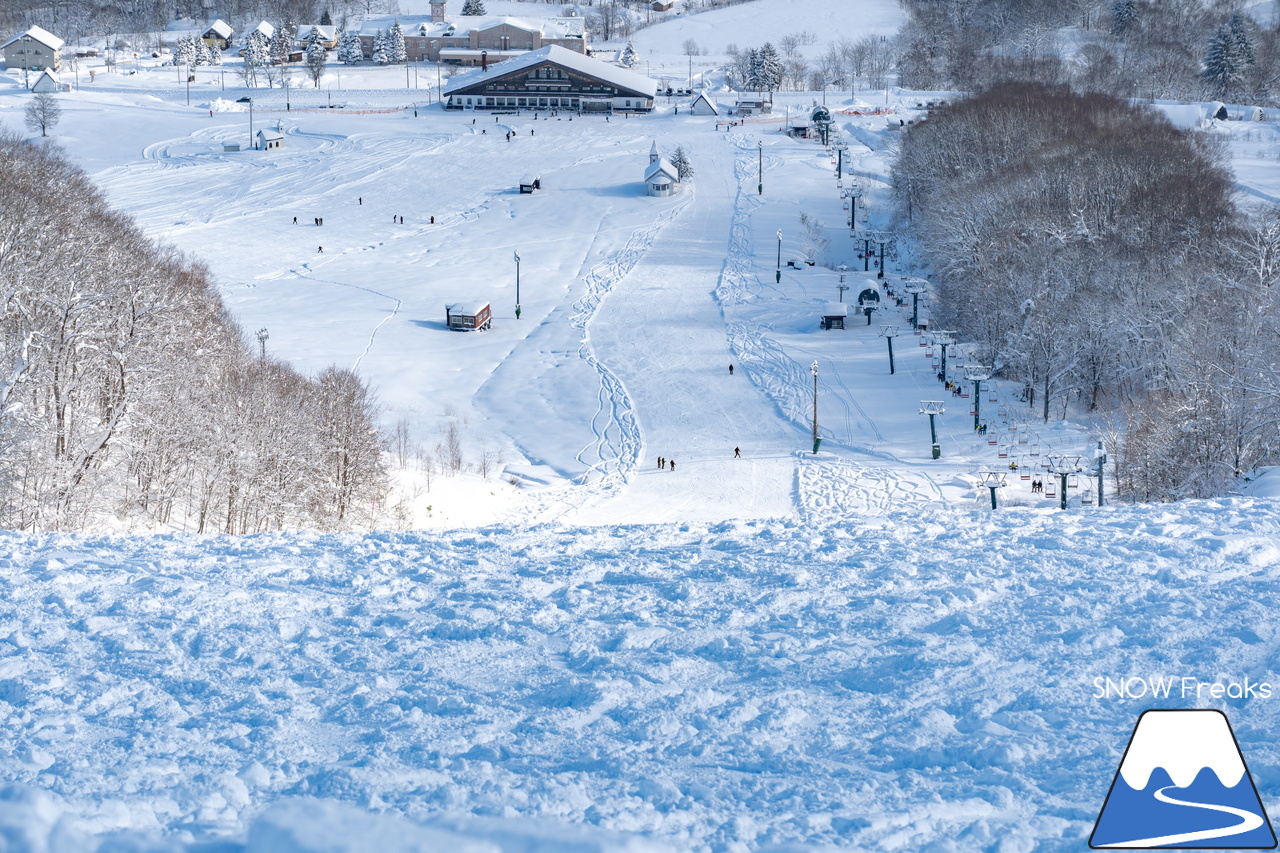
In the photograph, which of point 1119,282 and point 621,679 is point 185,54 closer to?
point 1119,282

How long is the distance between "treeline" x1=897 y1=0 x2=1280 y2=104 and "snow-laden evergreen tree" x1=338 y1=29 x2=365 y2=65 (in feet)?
192

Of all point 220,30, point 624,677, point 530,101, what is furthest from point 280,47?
point 624,677

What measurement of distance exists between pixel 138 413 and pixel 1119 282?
3100 cm

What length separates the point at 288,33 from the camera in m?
132

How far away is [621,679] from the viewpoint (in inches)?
324

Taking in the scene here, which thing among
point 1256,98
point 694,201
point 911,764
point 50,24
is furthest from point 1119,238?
point 50,24

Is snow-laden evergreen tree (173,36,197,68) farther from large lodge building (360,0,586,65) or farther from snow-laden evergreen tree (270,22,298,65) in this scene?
large lodge building (360,0,586,65)

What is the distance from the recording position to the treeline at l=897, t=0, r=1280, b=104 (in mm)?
102250

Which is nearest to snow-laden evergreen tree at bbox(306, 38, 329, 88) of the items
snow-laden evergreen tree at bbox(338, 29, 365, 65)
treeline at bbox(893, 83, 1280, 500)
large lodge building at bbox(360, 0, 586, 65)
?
snow-laden evergreen tree at bbox(338, 29, 365, 65)

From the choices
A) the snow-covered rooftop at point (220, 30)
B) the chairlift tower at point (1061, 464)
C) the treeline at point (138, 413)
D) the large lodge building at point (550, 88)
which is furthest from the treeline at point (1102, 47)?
the snow-covered rooftop at point (220, 30)

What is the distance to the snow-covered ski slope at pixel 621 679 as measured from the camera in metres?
6.39

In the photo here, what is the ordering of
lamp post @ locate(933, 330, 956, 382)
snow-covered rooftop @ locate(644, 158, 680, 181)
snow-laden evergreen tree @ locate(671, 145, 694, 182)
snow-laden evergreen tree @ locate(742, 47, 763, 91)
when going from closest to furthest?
lamp post @ locate(933, 330, 956, 382)
snow-covered rooftop @ locate(644, 158, 680, 181)
snow-laden evergreen tree @ locate(671, 145, 694, 182)
snow-laden evergreen tree @ locate(742, 47, 763, 91)

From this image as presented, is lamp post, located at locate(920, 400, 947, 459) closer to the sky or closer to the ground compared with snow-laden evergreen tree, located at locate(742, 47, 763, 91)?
closer to the ground

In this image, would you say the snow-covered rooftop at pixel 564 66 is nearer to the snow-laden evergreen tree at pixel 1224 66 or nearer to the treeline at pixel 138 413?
the snow-laden evergreen tree at pixel 1224 66
